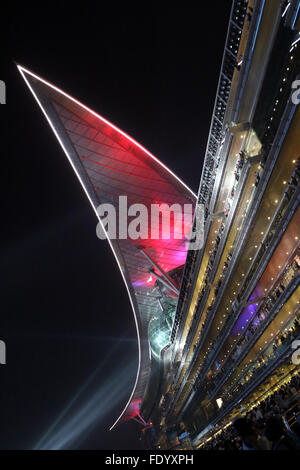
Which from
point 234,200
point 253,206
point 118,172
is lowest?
point 253,206

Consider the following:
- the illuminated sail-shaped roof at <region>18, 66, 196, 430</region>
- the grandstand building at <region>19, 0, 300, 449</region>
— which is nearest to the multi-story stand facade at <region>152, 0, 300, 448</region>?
the grandstand building at <region>19, 0, 300, 449</region>

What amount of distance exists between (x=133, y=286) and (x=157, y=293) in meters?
Result: 5.16

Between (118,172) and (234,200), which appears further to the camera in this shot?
(118,172)

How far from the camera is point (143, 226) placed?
94.2 feet

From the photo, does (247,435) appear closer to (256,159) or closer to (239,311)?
(256,159)

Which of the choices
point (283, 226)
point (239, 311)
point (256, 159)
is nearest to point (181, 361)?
point (239, 311)

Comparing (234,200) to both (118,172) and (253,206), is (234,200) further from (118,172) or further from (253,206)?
(118,172)

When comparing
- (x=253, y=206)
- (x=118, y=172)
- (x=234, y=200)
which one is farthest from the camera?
(x=118, y=172)

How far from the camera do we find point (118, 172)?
24.4m

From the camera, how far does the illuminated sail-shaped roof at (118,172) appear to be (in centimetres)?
1933

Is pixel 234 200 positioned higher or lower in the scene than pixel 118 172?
lower

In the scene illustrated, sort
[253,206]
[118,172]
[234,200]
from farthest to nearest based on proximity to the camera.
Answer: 1. [118,172]
2. [234,200]
3. [253,206]

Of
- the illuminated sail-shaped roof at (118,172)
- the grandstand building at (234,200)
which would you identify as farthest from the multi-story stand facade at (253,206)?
the illuminated sail-shaped roof at (118,172)

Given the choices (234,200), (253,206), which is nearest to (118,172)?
(234,200)
